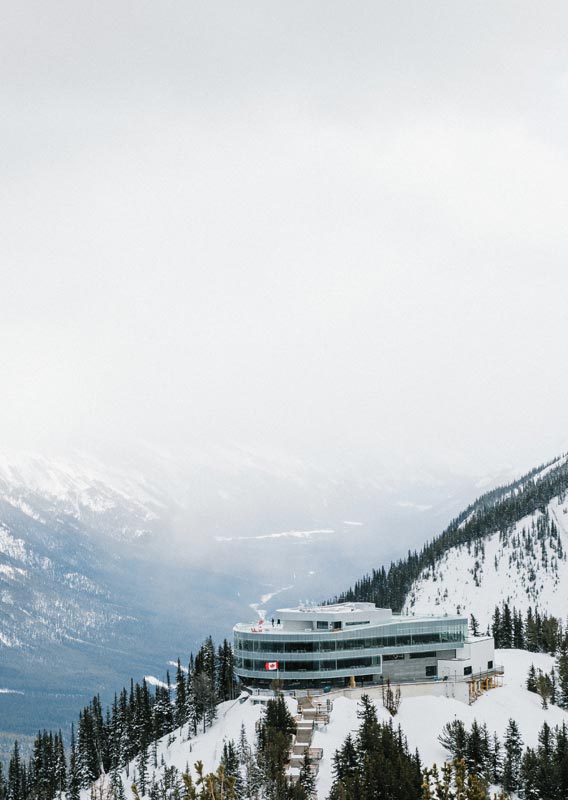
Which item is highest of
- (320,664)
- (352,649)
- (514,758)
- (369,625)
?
(369,625)

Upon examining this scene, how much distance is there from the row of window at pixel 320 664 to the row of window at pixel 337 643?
216 cm

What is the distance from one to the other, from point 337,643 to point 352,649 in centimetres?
354

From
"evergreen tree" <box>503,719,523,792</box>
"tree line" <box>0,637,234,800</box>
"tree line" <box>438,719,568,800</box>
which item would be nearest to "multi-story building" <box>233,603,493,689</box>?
"tree line" <box>0,637,234,800</box>

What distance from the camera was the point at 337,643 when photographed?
180m

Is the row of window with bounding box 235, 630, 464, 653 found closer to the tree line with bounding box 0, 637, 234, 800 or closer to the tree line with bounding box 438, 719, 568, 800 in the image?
the tree line with bounding box 0, 637, 234, 800

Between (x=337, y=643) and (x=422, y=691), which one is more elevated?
(x=337, y=643)

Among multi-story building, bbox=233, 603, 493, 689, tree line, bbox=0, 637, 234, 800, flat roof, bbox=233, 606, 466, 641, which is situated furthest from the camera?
flat roof, bbox=233, 606, 466, 641

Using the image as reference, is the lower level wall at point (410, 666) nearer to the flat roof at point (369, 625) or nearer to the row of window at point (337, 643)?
the row of window at point (337, 643)

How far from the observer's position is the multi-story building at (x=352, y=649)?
179000 millimetres

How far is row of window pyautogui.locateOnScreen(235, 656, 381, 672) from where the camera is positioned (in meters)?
179

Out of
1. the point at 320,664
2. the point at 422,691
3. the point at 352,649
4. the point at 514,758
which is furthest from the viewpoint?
the point at 352,649

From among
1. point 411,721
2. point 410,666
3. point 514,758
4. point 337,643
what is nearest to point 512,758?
point 514,758

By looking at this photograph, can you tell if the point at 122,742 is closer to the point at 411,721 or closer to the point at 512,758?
the point at 411,721

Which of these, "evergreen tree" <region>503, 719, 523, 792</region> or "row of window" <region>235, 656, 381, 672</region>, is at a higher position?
"row of window" <region>235, 656, 381, 672</region>
